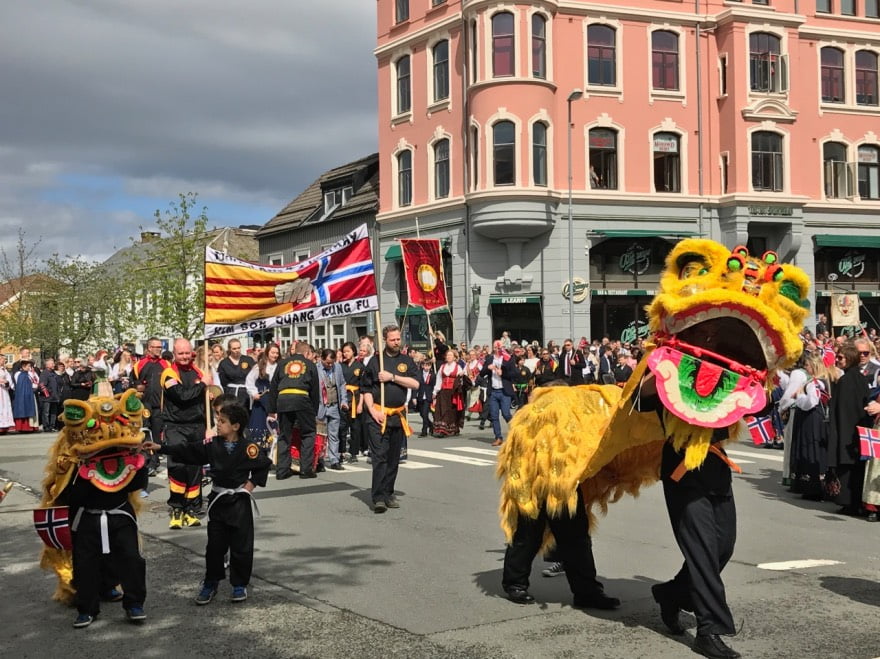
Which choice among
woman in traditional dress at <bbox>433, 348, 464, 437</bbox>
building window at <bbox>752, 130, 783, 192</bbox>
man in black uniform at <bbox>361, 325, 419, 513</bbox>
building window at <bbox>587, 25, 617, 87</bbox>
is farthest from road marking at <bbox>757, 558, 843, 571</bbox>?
building window at <bbox>752, 130, 783, 192</bbox>

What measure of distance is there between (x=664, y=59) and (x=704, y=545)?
2951 cm

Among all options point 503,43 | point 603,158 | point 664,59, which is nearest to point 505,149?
point 503,43

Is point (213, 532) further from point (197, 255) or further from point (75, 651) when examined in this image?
point (197, 255)

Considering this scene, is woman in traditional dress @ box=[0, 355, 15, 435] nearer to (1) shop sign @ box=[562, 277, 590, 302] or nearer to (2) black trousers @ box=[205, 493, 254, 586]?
(1) shop sign @ box=[562, 277, 590, 302]

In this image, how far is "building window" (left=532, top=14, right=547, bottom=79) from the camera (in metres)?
30.2

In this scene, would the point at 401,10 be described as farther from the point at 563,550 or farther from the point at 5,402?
the point at 563,550

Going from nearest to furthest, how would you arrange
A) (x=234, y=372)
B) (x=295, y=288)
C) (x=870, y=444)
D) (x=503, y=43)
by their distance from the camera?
(x=870, y=444)
(x=295, y=288)
(x=234, y=372)
(x=503, y=43)

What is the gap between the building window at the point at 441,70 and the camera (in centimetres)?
3219

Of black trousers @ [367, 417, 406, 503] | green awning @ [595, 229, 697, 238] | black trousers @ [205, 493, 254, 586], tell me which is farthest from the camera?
green awning @ [595, 229, 697, 238]

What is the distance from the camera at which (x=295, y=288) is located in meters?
10.6

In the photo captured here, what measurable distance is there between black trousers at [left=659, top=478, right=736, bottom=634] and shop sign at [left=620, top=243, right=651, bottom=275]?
A: 26821 mm

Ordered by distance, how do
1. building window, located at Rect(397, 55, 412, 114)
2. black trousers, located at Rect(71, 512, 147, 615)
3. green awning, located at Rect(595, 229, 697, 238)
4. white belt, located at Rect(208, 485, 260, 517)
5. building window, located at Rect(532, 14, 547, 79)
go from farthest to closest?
building window, located at Rect(397, 55, 412, 114) → green awning, located at Rect(595, 229, 697, 238) → building window, located at Rect(532, 14, 547, 79) → white belt, located at Rect(208, 485, 260, 517) → black trousers, located at Rect(71, 512, 147, 615)

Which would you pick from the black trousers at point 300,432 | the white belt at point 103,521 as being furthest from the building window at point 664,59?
the white belt at point 103,521

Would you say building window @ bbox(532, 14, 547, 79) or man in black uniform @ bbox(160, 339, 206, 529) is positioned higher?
building window @ bbox(532, 14, 547, 79)
